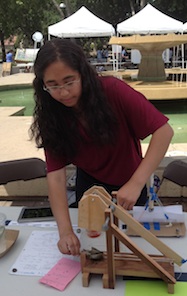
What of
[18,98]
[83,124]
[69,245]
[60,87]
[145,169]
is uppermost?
[60,87]

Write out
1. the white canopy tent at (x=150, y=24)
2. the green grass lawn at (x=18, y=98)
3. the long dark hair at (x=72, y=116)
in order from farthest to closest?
the white canopy tent at (x=150, y=24)
the green grass lawn at (x=18, y=98)
the long dark hair at (x=72, y=116)

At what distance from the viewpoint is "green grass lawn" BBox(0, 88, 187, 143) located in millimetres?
6555

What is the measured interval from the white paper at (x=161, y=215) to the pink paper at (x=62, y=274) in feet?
1.06

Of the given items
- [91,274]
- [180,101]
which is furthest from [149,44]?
[91,274]

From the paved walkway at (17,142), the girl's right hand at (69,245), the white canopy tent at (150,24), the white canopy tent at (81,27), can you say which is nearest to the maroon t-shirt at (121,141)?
the girl's right hand at (69,245)

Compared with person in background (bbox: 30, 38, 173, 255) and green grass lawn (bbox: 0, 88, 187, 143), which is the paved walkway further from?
person in background (bbox: 30, 38, 173, 255)

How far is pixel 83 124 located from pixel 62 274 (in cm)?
60

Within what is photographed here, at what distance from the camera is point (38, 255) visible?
4.93 ft

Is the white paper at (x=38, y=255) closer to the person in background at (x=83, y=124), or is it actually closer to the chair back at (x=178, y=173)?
the person in background at (x=83, y=124)

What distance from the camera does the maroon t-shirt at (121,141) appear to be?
1593 millimetres

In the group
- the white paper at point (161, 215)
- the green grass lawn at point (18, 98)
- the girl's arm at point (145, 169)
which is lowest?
the green grass lawn at point (18, 98)

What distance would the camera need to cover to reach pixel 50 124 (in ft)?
5.33

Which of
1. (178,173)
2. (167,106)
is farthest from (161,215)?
(167,106)

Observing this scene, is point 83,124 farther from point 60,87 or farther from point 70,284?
point 70,284
